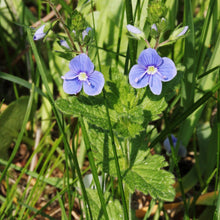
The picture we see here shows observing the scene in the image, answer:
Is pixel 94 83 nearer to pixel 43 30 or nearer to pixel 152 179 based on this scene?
pixel 43 30

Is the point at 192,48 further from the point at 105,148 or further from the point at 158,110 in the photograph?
the point at 105,148

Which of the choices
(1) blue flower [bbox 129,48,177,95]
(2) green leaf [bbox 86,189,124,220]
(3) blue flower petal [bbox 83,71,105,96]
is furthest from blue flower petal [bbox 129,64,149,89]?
(2) green leaf [bbox 86,189,124,220]

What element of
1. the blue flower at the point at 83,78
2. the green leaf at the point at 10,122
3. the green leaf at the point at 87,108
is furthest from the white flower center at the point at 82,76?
the green leaf at the point at 10,122

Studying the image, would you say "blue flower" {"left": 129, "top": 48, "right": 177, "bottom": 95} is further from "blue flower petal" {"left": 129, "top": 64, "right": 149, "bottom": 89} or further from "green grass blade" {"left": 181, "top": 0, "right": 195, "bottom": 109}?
"green grass blade" {"left": 181, "top": 0, "right": 195, "bottom": 109}

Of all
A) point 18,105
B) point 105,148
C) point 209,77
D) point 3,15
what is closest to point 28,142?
point 18,105

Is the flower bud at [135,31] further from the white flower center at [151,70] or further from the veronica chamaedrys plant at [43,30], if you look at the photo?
the veronica chamaedrys plant at [43,30]
